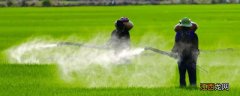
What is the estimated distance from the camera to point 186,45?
49.3 feet

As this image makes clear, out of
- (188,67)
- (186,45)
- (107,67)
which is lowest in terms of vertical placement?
(107,67)

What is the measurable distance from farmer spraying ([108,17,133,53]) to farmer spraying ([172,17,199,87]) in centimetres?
286

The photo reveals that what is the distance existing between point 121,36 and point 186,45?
3.27 meters

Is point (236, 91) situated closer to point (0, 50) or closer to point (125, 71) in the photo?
point (125, 71)

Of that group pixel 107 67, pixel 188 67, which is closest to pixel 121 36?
pixel 107 67

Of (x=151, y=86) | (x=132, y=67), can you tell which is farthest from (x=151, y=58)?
(x=151, y=86)

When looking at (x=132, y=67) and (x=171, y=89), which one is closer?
(x=171, y=89)

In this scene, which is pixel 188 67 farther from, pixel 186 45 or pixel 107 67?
pixel 107 67

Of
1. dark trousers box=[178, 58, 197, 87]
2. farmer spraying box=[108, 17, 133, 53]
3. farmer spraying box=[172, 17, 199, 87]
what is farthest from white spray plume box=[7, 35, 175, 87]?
farmer spraying box=[172, 17, 199, 87]

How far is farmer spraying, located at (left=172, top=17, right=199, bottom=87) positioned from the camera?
1498 centimetres

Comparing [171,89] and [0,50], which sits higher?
[171,89]

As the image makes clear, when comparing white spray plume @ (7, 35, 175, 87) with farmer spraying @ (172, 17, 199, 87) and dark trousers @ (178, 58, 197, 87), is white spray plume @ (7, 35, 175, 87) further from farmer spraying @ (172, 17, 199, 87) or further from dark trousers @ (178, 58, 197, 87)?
farmer spraying @ (172, 17, 199, 87)

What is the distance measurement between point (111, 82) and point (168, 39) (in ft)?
54.2

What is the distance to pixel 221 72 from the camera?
18.3 m
